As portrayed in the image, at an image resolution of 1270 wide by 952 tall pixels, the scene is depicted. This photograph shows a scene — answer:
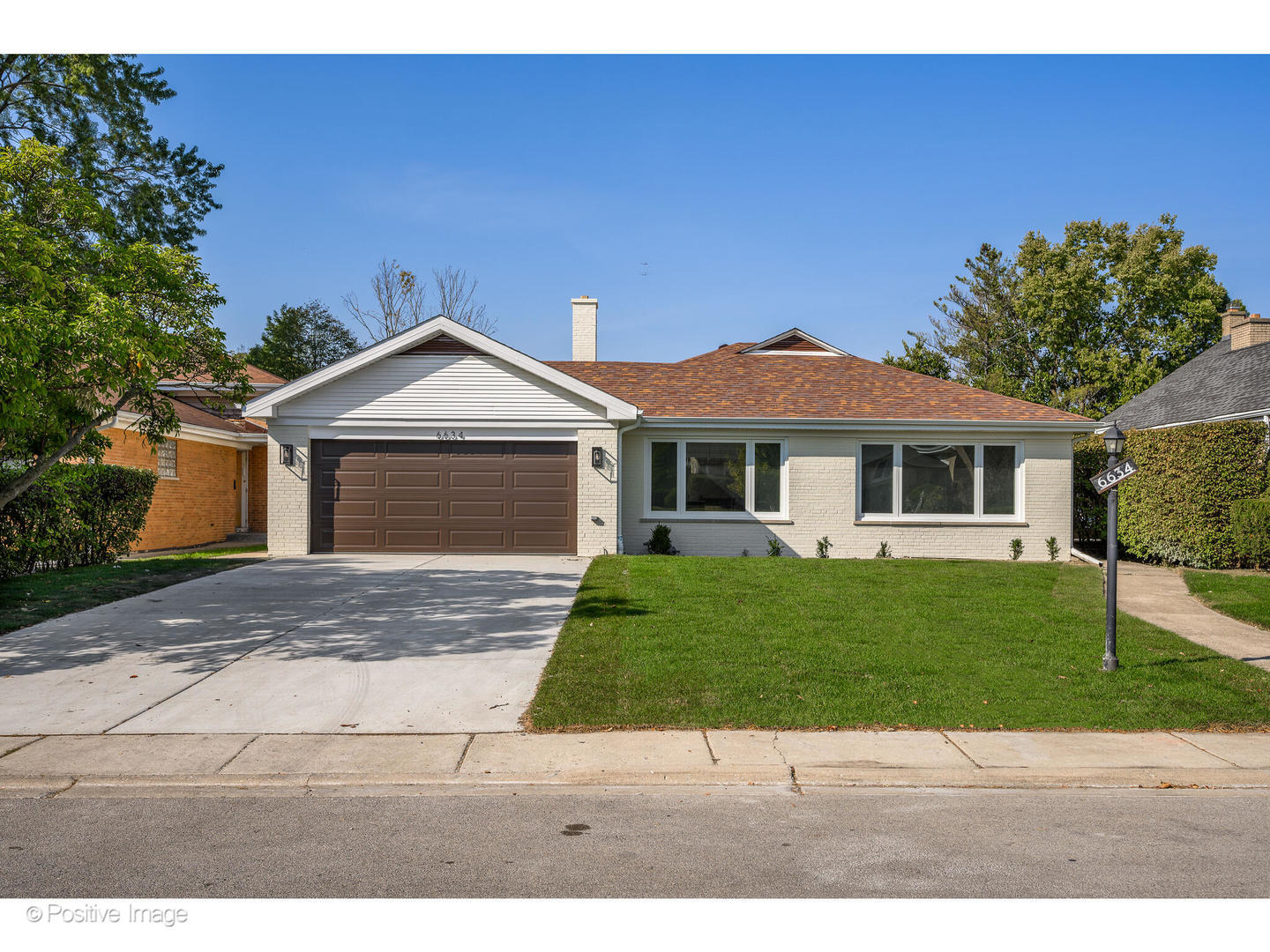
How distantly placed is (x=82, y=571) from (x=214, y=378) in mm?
5901

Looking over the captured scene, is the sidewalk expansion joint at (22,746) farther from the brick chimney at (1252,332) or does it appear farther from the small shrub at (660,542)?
the brick chimney at (1252,332)

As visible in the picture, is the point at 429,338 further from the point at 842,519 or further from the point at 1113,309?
the point at 1113,309

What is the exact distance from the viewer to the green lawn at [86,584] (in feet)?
34.8

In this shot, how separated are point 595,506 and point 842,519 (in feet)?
17.0

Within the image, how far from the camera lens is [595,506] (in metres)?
16.7

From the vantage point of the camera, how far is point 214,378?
1036 cm

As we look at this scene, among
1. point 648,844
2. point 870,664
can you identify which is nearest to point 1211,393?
point 870,664

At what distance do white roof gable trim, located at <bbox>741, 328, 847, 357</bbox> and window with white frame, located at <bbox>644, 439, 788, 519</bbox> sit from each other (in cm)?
556

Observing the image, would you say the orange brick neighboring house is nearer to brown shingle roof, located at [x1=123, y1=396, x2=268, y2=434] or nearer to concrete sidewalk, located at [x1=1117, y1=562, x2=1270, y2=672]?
brown shingle roof, located at [x1=123, y1=396, x2=268, y2=434]

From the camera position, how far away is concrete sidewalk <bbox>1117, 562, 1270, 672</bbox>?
30.8ft

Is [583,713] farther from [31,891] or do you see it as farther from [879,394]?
[879,394]

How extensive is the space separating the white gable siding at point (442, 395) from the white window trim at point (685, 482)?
1.96 m

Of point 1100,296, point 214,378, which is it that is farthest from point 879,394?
point 1100,296

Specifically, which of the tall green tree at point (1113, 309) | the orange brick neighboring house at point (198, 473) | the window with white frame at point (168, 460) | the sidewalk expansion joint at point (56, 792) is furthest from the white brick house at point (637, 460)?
the tall green tree at point (1113, 309)
